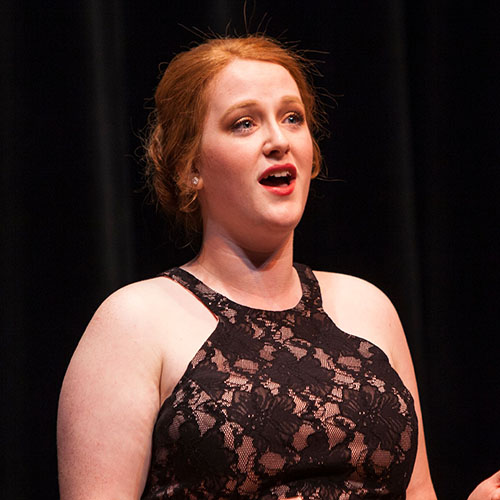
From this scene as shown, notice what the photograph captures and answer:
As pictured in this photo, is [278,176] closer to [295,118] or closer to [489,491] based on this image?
[295,118]

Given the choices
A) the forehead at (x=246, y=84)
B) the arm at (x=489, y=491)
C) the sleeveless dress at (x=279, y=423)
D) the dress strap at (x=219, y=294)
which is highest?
the forehead at (x=246, y=84)

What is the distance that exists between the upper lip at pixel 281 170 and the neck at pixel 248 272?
0.13 metres

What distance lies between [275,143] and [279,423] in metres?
0.48

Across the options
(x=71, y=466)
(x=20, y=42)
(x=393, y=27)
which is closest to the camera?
(x=71, y=466)

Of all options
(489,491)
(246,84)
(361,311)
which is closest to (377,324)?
(361,311)

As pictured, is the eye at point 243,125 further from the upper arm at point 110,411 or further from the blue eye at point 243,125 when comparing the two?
the upper arm at point 110,411

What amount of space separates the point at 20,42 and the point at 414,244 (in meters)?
0.94

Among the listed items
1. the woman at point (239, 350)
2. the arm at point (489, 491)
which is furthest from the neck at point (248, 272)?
the arm at point (489, 491)

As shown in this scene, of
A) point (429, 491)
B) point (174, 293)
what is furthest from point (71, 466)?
point (429, 491)

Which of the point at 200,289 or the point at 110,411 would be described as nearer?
the point at 110,411

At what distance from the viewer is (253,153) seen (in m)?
1.76

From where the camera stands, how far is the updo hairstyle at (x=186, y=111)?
1.83 metres

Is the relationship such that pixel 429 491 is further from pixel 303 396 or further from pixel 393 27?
pixel 393 27

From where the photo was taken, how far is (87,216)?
78.6 inches
